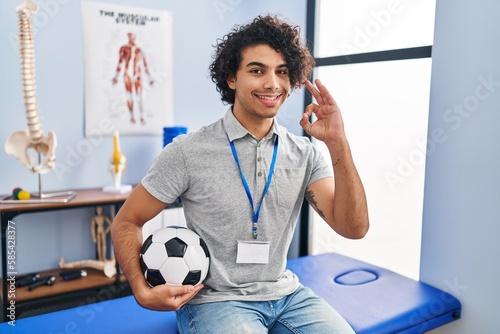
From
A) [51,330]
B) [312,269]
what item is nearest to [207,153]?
[51,330]

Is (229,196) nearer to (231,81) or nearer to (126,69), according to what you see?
→ (231,81)

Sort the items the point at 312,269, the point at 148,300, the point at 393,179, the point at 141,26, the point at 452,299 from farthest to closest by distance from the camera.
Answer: the point at 141,26, the point at 393,179, the point at 312,269, the point at 452,299, the point at 148,300

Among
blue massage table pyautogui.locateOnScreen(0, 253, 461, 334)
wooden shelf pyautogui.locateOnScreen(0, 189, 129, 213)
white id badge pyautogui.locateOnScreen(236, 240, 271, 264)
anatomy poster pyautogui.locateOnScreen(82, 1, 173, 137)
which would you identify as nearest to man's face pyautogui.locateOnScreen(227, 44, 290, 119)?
white id badge pyautogui.locateOnScreen(236, 240, 271, 264)

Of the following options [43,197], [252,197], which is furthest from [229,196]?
[43,197]

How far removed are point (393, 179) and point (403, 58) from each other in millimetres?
670

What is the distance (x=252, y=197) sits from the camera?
1.42 metres

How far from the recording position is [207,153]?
141cm

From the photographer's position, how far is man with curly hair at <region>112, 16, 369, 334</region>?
1362mm

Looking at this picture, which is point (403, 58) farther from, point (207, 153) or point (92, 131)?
point (92, 131)

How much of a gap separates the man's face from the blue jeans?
0.61m

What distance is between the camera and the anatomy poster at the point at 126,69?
2531 millimetres

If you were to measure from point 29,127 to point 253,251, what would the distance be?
1455mm

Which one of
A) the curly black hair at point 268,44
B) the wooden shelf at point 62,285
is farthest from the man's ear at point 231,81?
the wooden shelf at point 62,285

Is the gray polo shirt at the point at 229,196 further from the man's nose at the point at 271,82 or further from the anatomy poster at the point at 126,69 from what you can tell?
the anatomy poster at the point at 126,69
